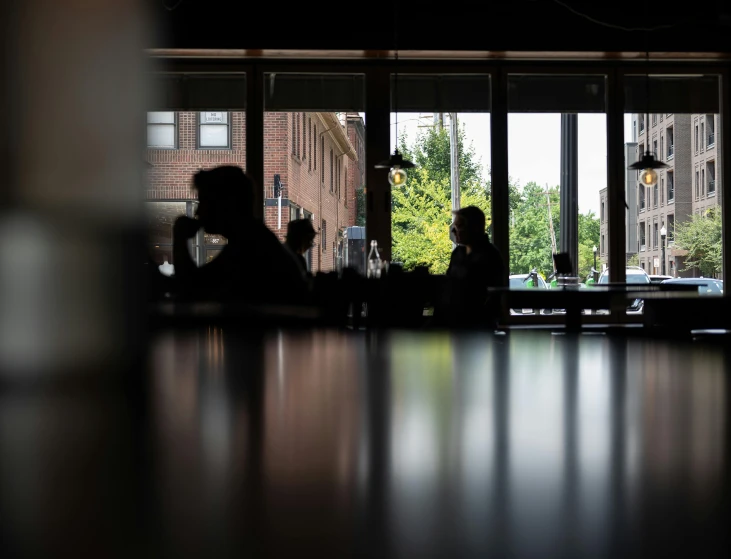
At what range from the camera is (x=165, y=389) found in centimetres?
74

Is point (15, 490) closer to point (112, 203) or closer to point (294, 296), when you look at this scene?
point (112, 203)

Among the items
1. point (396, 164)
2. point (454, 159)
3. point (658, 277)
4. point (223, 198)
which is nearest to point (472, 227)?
point (223, 198)

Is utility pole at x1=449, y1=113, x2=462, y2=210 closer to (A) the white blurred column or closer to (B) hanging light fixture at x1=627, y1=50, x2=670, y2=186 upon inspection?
(B) hanging light fixture at x1=627, y1=50, x2=670, y2=186

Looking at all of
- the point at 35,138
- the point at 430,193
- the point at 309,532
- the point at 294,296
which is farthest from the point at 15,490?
the point at 430,193

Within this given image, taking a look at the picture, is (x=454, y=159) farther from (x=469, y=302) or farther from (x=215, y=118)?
(x=469, y=302)

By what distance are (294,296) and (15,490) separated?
1.14m

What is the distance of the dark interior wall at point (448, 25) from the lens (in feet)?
23.1

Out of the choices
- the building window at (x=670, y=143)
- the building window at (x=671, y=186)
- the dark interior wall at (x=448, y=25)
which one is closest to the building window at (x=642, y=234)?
the building window at (x=671, y=186)

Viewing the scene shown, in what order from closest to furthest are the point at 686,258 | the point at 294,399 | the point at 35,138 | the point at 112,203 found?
the point at 294,399, the point at 112,203, the point at 35,138, the point at 686,258

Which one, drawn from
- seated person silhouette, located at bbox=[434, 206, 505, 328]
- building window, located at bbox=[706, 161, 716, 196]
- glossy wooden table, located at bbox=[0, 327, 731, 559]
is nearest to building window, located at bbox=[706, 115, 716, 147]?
building window, located at bbox=[706, 161, 716, 196]

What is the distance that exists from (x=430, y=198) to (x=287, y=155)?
5.81ft

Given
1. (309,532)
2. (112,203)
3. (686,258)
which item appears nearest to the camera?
(309,532)

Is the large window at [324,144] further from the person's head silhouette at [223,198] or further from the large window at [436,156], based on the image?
the person's head silhouette at [223,198]

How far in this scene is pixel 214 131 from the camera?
7402 mm
